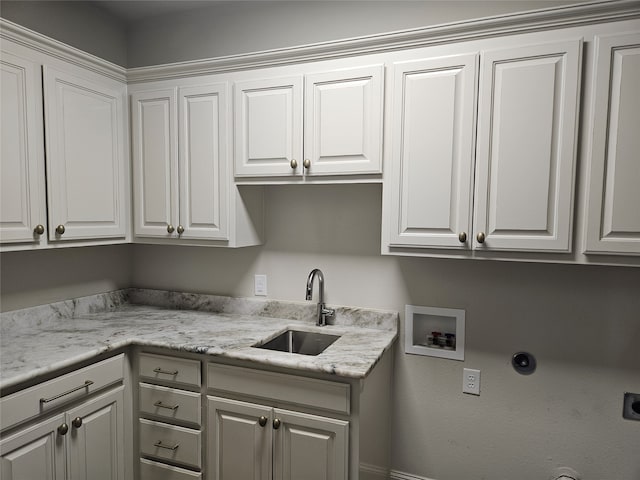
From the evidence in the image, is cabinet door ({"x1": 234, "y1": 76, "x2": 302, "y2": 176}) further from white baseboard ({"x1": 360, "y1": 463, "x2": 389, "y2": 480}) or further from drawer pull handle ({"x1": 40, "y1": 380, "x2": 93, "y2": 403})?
A: white baseboard ({"x1": 360, "y1": 463, "x2": 389, "y2": 480})

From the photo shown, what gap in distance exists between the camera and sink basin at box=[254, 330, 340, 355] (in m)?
2.11

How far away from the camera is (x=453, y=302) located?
6.61ft

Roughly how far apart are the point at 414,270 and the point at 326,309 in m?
0.52

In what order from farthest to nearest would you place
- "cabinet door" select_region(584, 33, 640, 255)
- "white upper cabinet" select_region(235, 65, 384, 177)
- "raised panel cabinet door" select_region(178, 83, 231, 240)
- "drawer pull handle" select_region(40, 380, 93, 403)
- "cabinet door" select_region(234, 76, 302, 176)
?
1. "raised panel cabinet door" select_region(178, 83, 231, 240)
2. "cabinet door" select_region(234, 76, 302, 176)
3. "white upper cabinet" select_region(235, 65, 384, 177)
4. "drawer pull handle" select_region(40, 380, 93, 403)
5. "cabinet door" select_region(584, 33, 640, 255)

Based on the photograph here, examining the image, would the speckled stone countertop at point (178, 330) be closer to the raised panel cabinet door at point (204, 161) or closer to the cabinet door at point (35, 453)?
the cabinet door at point (35, 453)

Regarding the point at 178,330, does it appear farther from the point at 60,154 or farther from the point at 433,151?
the point at 433,151

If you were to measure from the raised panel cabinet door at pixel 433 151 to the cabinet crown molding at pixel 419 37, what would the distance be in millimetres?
114

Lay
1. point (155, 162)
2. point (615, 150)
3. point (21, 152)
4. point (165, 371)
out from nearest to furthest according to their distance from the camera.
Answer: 1. point (615, 150)
2. point (21, 152)
3. point (165, 371)
4. point (155, 162)

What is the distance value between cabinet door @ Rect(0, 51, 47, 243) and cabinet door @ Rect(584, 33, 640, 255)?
2316 mm

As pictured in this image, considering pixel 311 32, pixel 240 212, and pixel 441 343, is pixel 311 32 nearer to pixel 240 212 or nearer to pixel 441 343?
pixel 240 212

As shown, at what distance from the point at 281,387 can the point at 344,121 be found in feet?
3.95

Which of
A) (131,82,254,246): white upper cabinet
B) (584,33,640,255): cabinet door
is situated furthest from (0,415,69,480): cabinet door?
(584,33,640,255): cabinet door

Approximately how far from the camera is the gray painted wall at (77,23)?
2.04 meters

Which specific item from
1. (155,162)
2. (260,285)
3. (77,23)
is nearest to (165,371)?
(260,285)
